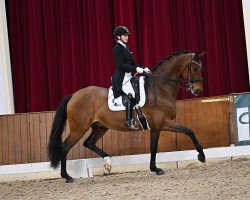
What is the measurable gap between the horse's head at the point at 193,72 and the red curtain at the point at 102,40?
7.99 feet

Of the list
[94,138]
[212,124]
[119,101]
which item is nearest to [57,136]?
[94,138]

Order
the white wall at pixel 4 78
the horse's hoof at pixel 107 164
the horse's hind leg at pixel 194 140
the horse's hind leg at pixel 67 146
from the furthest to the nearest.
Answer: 1. the white wall at pixel 4 78
2. the horse's hind leg at pixel 67 146
3. the horse's hoof at pixel 107 164
4. the horse's hind leg at pixel 194 140

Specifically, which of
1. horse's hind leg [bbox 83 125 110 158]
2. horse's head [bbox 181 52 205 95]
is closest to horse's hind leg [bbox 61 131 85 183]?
horse's hind leg [bbox 83 125 110 158]

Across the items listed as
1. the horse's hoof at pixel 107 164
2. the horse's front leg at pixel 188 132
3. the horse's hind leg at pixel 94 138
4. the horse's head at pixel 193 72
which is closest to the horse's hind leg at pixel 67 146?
the horse's hind leg at pixel 94 138

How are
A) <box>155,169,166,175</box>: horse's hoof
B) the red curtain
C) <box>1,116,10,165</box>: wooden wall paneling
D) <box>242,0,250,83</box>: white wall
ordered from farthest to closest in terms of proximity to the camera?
1. the red curtain
2. <box>242,0,250,83</box>: white wall
3. <box>1,116,10,165</box>: wooden wall paneling
4. <box>155,169,166,175</box>: horse's hoof

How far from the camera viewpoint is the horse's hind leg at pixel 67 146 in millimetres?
7609

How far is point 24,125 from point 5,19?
8.28 ft

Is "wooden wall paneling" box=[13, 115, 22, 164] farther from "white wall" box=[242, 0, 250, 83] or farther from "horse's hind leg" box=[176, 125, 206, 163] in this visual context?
"white wall" box=[242, 0, 250, 83]

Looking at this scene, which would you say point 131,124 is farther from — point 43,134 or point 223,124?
point 43,134

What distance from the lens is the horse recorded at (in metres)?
7.11

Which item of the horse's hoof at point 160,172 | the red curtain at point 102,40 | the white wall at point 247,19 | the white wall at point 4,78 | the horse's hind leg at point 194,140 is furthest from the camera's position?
the white wall at point 4,78

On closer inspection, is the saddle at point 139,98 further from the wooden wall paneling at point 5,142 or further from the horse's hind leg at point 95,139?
the wooden wall paneling at point 5,142

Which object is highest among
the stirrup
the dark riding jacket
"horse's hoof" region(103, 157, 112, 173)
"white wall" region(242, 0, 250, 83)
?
"white wall" region(242, 0, 250, 83)

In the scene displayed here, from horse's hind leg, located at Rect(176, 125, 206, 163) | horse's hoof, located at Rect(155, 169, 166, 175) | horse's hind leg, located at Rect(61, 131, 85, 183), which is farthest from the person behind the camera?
horse's hind leg, located at Rect(61, 131, 85, 183)
